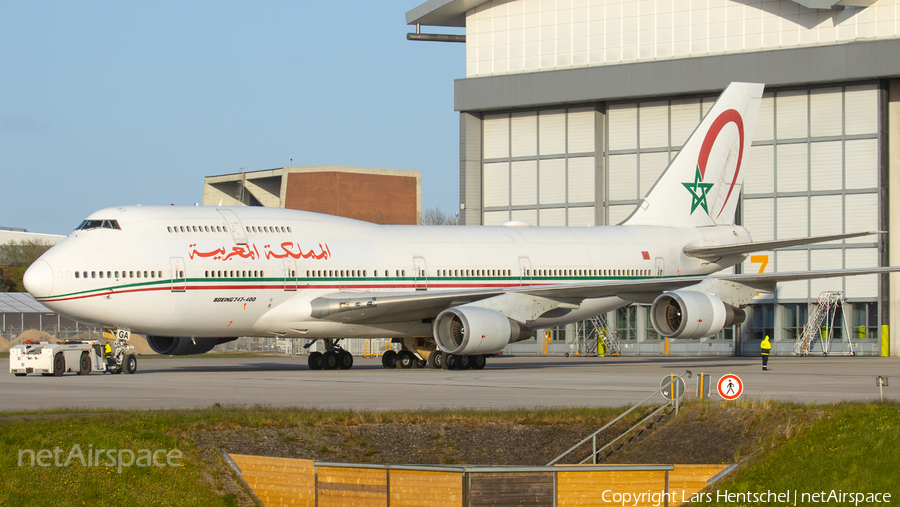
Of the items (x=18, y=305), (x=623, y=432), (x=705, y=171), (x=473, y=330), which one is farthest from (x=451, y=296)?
→ (x=18, y=305)

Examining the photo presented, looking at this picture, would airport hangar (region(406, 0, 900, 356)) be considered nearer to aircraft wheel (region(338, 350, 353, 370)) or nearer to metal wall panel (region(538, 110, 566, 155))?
metal wall panel (region(538, 110, 566, 155))

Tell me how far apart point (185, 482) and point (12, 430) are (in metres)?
2.25

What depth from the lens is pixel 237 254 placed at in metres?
25.7

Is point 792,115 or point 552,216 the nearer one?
point 792,115

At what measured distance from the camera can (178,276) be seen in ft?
81.5

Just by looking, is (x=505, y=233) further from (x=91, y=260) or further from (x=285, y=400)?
(x=285, y=400)

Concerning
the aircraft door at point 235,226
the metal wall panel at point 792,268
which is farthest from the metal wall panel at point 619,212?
the aircraft door at point 235,226

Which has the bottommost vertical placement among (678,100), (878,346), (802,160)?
(878,346)

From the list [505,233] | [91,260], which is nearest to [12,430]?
[91,260]

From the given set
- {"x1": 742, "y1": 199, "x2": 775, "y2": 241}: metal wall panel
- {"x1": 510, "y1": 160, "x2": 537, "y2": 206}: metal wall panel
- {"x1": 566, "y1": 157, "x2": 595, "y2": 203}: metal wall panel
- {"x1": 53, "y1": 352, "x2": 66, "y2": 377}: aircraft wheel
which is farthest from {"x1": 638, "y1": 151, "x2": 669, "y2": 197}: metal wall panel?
{"x1": 53, "y1": 352, "x2": 66, "y2": 377}: aircraft wheel

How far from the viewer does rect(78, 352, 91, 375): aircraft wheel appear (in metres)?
26.2

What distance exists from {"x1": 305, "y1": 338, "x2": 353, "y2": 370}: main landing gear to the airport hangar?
764 inches

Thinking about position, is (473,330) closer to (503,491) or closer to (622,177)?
(503,491)

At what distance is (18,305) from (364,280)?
35790 millimetres
